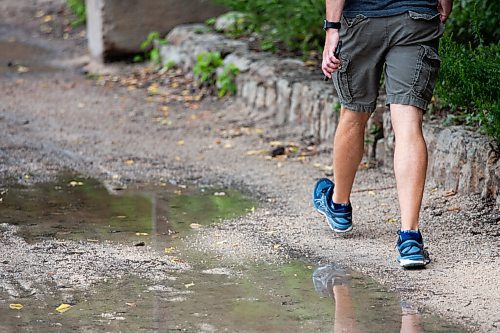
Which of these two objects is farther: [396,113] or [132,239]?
[132,239]

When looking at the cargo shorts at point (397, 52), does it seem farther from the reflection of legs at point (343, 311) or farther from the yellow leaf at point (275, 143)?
the yellow leaf at point (275, 143)

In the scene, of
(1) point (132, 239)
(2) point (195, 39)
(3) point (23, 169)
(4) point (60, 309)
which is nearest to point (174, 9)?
(2) point (195, 39)

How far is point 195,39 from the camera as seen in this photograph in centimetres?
978

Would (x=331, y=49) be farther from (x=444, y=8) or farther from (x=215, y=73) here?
(x=215, y=73)

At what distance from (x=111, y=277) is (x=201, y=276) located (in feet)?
1.25

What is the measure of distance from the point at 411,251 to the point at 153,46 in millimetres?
6945

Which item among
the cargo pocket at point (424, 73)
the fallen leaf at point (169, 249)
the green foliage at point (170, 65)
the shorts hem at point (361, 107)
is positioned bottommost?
the green foliage at point (170, 65)

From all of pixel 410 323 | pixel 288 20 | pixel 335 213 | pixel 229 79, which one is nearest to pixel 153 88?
pixel 229 79

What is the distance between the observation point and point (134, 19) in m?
10.5

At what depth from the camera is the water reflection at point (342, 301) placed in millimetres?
3422

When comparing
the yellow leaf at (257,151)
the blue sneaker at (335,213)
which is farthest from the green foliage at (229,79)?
the blue sneaker at (335,213)

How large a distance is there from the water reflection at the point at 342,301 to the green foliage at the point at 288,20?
3.81 metres

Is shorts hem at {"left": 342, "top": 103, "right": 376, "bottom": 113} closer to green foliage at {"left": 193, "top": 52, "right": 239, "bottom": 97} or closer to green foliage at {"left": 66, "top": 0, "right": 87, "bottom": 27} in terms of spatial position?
green foliage at {"left": 193, "top": 52, "right": 239, "bottom": 97}

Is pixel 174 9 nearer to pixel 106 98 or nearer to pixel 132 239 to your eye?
pixel 106 98
